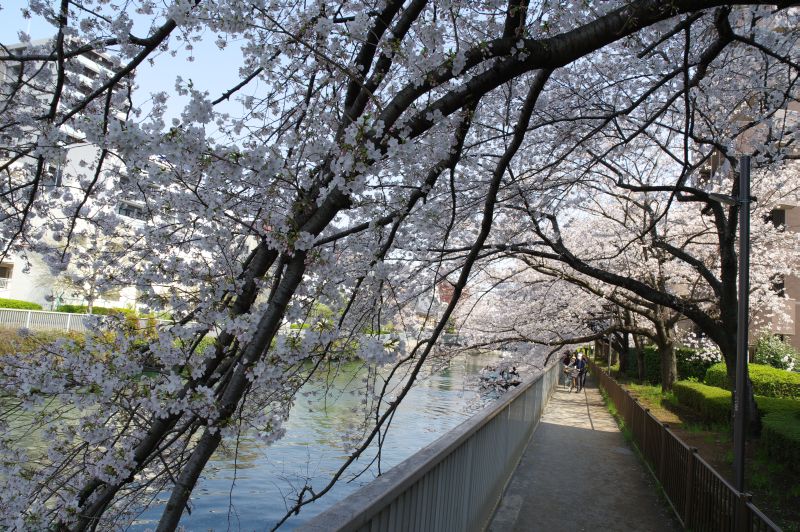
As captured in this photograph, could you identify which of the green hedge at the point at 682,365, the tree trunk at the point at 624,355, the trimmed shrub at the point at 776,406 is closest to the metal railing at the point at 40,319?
the trimmed shrub at the point at 776,406

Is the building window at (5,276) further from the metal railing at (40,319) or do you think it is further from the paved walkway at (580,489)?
the paved walkway at (580,489)

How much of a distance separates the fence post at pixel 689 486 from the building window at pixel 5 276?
38.5 metres

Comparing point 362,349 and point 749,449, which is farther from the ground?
point 362,349

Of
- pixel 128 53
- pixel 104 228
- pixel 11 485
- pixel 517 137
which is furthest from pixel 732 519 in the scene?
pixel 104 228

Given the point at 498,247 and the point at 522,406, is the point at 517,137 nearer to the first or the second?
the point at 498,247

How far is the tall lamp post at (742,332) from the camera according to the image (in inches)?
228

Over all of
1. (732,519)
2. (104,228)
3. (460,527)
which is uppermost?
(104,228)

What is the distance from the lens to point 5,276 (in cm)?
3684

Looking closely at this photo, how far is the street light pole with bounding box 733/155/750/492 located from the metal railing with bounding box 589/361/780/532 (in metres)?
0.39

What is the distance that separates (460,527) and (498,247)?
460cm

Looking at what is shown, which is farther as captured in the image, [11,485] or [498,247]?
[498,247]

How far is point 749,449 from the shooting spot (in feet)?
31.8

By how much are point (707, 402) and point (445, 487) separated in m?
11.0

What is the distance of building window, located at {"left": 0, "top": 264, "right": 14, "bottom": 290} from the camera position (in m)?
35.3
